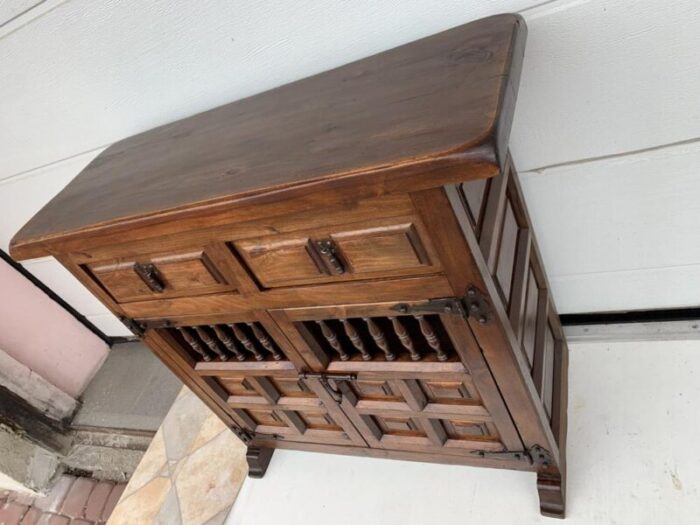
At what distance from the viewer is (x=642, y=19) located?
92 cm

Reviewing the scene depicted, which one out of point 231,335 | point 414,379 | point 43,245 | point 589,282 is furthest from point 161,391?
point 589,282

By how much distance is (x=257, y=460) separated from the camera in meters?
1.57

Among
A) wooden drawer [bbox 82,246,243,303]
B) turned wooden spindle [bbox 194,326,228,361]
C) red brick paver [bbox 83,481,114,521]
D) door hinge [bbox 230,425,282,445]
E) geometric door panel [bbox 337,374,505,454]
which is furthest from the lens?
red brick paver [bbox 83,481,114,521]

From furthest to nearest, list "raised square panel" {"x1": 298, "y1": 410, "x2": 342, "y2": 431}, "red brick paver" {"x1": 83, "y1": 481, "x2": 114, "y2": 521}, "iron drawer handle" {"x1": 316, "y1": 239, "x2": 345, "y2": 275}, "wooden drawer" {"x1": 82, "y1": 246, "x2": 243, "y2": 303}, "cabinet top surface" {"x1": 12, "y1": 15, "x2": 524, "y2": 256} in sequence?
"red brick paver" {"x1": 83, "y1": 481, "x2": 114, "y2": 521}
"raised square panel" {"x1": 298, "y1": 410, "x2": 342, "y2": 431}
"wooden drawer" {"x1": 82, "y1": 246, "x2": 243, "y2": 303}
"iron drawer handle" {"x1": 316, "y1": 239, "x2": 345, "y2": 275}
"cabinet top surface" {"x1": 12, "y1": 15, "x2": 524, "y2": 256}

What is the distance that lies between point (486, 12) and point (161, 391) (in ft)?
6.51

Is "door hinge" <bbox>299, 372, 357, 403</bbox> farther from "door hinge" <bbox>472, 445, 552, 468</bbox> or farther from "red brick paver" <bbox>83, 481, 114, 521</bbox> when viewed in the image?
"red brick paver" <bbox>83, 481, 114, 521</bbox>

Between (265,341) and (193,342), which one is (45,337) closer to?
Result: (193,342)

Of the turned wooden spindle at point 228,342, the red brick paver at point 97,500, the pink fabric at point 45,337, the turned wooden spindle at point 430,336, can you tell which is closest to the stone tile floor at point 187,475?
the red brick paver at point 97,500

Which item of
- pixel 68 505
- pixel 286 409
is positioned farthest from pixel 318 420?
pixel 68 505

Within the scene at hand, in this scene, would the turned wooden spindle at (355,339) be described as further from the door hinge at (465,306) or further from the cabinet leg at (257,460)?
the cabinet leg at (257,460)

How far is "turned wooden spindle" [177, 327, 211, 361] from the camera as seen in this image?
1.23m

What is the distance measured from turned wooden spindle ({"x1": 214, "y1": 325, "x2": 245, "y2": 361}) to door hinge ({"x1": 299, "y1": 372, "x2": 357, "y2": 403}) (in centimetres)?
17

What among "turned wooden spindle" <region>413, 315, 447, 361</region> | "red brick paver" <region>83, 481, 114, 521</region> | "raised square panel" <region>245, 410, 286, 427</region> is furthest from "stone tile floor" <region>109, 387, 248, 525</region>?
"turned wooden spindle" <region>413, 315, 447, 361</region>

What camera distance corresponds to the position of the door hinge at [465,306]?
0.84 meters
